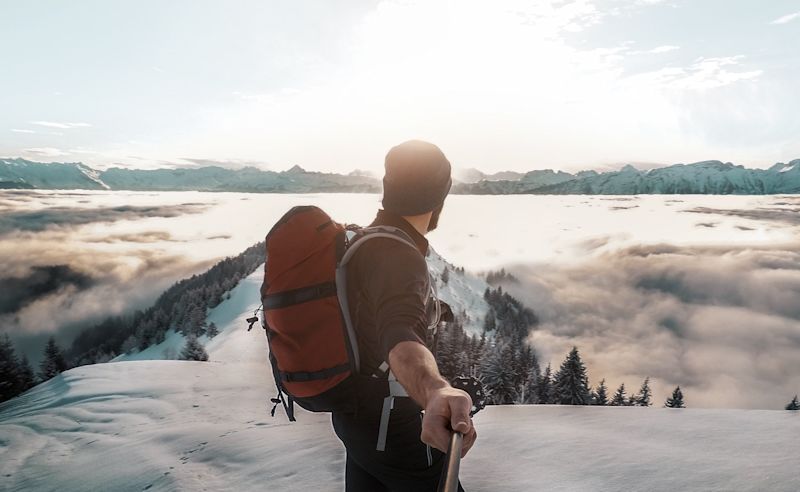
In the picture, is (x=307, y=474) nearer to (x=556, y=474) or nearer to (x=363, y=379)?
(x=556, y=474)

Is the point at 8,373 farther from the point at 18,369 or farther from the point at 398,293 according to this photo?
the point at 398,293

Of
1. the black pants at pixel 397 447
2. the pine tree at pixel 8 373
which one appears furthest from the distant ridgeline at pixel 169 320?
the black pants at pixel 397 447

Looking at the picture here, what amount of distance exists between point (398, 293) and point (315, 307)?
503 millimetres

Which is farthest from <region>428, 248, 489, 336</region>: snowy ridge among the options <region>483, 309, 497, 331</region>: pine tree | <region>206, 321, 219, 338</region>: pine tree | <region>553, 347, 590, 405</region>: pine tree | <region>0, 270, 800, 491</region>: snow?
<region>0, 270, 800, 491</region>: snow

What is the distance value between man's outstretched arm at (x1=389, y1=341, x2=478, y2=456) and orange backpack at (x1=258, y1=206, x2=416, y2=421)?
0.47 metres

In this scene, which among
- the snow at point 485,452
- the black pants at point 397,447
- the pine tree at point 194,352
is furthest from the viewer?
the pine tree at point 194,352

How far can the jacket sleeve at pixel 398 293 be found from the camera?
1845mm

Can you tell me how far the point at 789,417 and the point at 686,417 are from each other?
1621mm

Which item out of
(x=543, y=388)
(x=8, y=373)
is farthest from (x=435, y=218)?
(x=8, y=373)

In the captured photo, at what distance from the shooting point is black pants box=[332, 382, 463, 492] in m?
2.30

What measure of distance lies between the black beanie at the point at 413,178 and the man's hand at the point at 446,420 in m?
1.19

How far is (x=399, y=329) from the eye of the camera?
1825 millimetres

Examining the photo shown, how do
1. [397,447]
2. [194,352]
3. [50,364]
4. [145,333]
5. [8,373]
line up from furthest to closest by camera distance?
[145,333], [194,352], [50,364], [8,373], [397,447]

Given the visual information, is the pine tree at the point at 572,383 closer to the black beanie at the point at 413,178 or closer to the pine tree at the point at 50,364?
the black beanie at the point at 413,178
